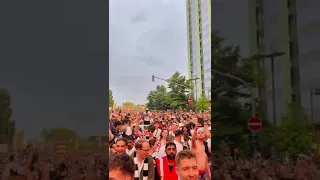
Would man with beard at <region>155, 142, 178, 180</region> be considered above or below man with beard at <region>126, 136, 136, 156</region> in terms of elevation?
below

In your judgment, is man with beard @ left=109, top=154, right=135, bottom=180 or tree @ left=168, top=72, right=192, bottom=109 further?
tree @ left=168, top=72, right=192, bottom=109

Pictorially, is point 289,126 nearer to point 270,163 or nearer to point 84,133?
point 270,163

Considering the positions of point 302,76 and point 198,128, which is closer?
point 302,76

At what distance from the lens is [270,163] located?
3.16 metres

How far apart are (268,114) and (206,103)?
1.80 feet

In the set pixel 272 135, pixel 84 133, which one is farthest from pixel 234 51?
pixel 84 133

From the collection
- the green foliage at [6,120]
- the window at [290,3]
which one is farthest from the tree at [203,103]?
the green foliage at [6,120]

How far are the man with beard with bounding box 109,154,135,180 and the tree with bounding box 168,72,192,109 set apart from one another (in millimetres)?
888

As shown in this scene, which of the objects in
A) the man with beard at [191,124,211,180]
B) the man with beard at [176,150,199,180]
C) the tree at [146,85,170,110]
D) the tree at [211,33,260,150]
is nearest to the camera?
the man with beard at [176,150,199,180]

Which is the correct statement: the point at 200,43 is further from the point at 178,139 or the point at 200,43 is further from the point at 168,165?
the point at 168,165

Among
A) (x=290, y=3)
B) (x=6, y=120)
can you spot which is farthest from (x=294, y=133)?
(x=6, y=120)

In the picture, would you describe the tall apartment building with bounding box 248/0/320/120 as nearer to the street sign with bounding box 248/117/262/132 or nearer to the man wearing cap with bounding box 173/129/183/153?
the street sign with bounding box 248/117/262/132

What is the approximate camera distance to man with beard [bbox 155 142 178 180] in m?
3.34

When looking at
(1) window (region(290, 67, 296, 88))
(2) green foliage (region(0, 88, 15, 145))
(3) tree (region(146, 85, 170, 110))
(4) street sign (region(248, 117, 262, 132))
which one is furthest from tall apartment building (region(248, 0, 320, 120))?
(2) green foliage (region(0, 88, 15, 145))
